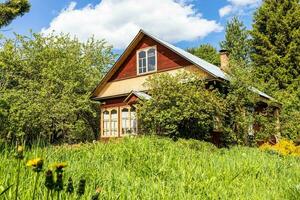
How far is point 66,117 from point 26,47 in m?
7.37

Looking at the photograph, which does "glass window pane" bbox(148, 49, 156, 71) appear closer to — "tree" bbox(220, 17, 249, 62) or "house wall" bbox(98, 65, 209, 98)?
"house wall" bbox(98, 65, 209, 98)

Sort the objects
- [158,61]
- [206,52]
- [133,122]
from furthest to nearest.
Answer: [206,52] < [133,122] < [158,61]

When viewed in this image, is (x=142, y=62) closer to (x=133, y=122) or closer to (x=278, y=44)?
(x=133, y=122)

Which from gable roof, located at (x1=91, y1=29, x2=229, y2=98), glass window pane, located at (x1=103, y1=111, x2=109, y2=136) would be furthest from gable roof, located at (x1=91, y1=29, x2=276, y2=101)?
glass window pane, located at (x1=103, y1=111, x2=109, y2=136)

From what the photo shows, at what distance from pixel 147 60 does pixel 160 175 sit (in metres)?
18.5

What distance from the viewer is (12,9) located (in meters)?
17.1

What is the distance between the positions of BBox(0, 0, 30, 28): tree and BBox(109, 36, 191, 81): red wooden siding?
8677 millimetres

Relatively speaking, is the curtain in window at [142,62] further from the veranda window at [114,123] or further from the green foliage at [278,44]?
the green foliage at [278,44]

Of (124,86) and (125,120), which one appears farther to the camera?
(124,86)

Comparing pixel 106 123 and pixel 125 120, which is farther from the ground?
pixel 125 120

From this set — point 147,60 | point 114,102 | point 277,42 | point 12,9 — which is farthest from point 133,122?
point 277,42

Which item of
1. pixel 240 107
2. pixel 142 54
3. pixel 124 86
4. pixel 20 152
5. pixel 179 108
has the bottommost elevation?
pixel 20 152

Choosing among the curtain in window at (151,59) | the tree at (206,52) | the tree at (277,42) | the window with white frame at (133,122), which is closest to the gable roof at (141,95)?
the window with white frame at (133,122)

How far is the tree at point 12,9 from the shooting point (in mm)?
17141
